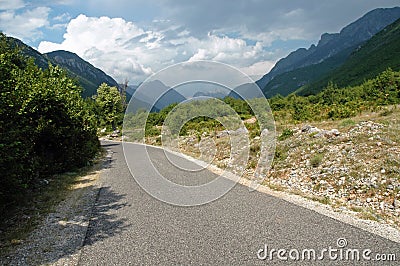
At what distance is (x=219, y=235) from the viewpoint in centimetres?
674

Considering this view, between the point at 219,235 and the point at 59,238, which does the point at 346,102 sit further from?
the point at 59,238

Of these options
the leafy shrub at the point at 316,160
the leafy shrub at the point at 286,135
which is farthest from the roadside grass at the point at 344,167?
the leafy shrub at the point at 286,135

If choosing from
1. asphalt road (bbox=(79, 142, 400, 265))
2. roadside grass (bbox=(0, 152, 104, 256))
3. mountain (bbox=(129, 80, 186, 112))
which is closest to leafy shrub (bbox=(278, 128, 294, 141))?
asphalt road (bbox=(79, 142, 400, 265))

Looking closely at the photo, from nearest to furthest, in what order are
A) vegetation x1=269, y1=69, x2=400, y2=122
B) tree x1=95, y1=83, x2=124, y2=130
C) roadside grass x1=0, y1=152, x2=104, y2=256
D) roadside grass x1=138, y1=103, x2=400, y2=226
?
roadside grass x1=0, y1=152, x2=104, y2=256 → roadside grass x1=138, y1=103, x2=400, y2=226 → vegetation x1=269, y1=69, x2=400, y2=122 → tree x1=95, y1=83, x2=124, y2=130

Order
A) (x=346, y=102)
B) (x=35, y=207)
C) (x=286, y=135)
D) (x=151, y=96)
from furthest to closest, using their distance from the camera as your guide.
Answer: (x=346, y=102)
(x=286, y=135)
(x=35, y=207)
(x=151, y=96)

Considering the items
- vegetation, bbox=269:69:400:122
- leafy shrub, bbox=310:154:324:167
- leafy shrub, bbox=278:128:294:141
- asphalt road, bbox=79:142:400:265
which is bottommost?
asphalt road, bbox=79:142:400:265

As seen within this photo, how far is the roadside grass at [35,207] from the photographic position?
7.19 meters

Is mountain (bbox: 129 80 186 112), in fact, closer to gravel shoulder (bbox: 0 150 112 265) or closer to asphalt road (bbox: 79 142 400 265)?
asphalt road (bbox: 79 142 400 265)

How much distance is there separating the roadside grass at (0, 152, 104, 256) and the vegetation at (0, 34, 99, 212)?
0.41m

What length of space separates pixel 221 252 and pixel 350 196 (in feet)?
18.6

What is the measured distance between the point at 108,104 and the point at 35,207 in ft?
136

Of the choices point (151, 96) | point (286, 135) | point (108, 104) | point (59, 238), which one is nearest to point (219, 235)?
point (59, 238)

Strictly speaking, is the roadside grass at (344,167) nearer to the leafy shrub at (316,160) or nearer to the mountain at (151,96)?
the leafy shrub at (316,160)

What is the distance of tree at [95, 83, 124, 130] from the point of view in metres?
49.0
